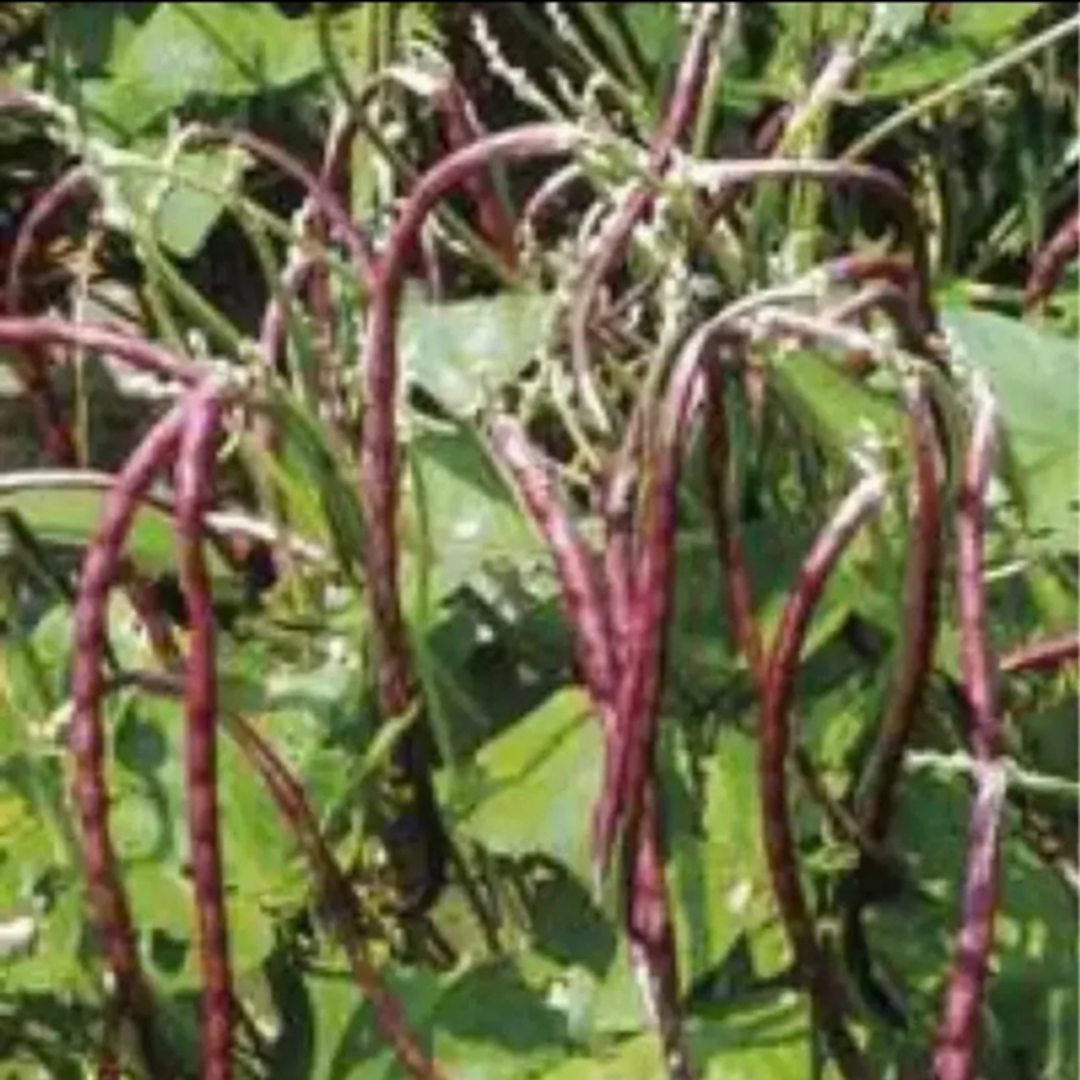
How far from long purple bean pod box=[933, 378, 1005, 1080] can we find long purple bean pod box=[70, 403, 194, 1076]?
24 centimetres

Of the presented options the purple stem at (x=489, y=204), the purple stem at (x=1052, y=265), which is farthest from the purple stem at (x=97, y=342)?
the purple stem at (x=1052, y=265)

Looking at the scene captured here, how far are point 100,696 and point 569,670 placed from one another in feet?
0.95

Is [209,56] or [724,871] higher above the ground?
[209,56]

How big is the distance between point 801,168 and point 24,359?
483mm

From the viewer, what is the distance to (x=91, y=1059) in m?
1.28

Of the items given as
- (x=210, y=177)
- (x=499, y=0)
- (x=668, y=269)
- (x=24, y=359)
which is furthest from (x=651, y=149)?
(x=499, y=0)

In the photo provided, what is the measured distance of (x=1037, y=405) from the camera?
1.30m

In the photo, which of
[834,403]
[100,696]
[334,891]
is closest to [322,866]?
[334,891]

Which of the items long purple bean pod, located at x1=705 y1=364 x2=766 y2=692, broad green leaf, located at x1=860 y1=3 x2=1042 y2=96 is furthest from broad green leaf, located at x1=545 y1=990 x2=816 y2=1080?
broad green leaf, located at x1=860 y1=3 x2=1042 y2=96

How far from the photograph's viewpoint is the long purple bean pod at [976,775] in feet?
3.64

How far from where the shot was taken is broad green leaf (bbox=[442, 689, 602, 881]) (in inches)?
48.1

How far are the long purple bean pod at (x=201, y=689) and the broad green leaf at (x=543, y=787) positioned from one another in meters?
0.13

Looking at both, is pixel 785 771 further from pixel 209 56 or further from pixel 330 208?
pixel 209 56

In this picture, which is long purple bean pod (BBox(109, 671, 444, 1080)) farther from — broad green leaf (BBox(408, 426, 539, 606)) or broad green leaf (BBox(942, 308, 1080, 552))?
broad green leaf (BBox(942, 308, 1080, 552))
